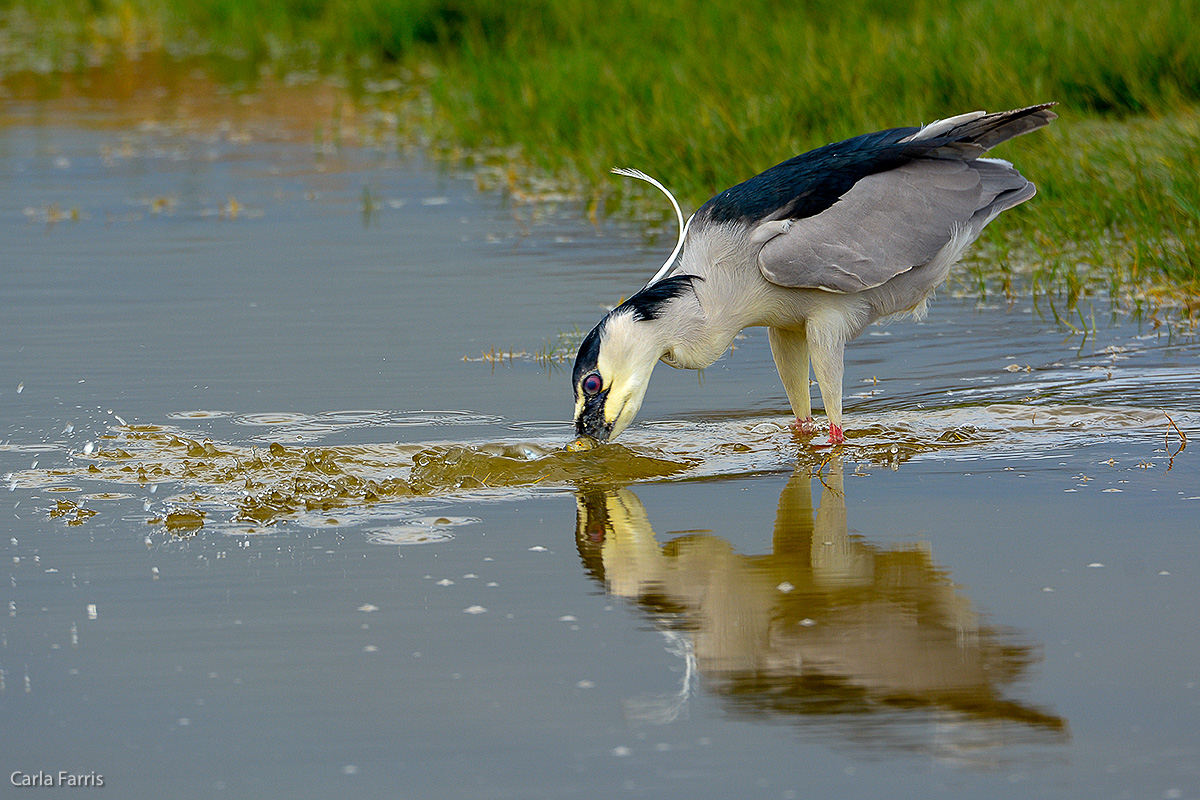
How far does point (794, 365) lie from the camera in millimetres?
6137

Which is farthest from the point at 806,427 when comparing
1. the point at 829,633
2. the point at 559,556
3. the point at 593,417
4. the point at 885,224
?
the point at 829,633

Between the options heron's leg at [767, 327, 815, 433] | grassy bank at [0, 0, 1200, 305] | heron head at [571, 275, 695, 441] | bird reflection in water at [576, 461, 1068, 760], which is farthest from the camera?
grassy bank at [0, 0, 1200, 305]

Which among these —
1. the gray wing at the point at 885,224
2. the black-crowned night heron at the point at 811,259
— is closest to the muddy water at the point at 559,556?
the black-crowned night heron at the point at 811,259

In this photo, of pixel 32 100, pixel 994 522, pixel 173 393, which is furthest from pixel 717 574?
pixel 32 100

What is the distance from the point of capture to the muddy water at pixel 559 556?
334 cm

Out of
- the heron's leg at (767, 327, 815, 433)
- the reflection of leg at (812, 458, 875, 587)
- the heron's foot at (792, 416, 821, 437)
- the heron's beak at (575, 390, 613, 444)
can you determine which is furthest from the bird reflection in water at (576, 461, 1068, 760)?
the heron's leg at (767, 327, 815, 433)

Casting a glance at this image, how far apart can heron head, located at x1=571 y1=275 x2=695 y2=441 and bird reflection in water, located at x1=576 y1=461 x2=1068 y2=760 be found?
1.56 ft

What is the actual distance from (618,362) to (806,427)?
84 cm

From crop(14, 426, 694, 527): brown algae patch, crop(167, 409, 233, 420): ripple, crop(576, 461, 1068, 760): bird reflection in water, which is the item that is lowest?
crop(576, 461, 1068, 760): bird reflection in water

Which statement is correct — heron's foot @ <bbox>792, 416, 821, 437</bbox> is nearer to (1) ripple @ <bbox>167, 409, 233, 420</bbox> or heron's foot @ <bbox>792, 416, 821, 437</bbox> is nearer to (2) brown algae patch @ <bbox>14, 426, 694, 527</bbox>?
(2) brown algae patch @ <bbox>14, 426, 694, 527</bbox>

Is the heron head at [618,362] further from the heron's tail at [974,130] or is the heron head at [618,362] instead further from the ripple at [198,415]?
the ripple at [198,415]

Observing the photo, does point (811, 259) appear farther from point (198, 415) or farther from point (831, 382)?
point (198, 415)

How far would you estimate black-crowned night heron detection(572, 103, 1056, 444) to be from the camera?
552 cm

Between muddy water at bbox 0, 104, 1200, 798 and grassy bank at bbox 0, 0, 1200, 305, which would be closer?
muddy water at bbox 0, 104, 1200, 798
